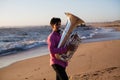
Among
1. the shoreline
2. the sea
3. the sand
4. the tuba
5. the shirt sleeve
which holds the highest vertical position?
the tuba

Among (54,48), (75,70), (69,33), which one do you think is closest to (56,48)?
(54,48)

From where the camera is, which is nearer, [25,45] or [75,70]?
[75,70]

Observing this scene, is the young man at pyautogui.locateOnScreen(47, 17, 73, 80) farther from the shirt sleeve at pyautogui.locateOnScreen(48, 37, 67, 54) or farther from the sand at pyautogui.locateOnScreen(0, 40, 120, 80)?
the sand at pyautogui.locateOnScreen(0, 40, 120, 80)

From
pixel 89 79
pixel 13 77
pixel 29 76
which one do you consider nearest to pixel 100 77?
pixel 89 79

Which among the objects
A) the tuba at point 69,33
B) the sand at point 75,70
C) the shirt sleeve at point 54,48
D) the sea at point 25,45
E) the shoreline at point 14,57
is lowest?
the sea at point 25,45

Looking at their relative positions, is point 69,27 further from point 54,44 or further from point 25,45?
point 25,45

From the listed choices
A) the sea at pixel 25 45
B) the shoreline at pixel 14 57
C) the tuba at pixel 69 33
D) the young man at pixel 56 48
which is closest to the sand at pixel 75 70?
the shoreline at pixel 14 57

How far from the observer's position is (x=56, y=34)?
437 centimetres

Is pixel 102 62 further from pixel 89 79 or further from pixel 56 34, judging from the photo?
pixel 56 34

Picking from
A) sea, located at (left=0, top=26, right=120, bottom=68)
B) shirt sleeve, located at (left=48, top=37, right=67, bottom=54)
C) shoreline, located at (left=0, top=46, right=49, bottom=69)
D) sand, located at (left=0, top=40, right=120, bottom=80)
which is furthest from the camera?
sea, located at (left=0, top=26, right=120, bottom=68)

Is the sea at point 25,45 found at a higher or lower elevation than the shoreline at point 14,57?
lower

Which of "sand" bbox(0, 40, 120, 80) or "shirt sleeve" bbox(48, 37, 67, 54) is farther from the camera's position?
"sand" bbox(0, 40, 120, 80)

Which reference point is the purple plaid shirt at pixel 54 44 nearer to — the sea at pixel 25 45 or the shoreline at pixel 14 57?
the sea at pixel 25 45

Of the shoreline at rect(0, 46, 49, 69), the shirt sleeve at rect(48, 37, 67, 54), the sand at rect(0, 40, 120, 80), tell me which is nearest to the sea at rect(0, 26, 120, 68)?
the shoreline at rect(0, 46, 49, 69)
